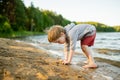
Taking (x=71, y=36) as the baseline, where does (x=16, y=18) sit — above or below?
below

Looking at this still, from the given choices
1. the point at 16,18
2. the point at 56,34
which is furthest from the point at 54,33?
the point at 16,18

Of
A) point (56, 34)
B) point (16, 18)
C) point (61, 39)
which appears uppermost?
point (56, 34)

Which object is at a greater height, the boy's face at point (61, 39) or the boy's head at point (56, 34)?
the boy's head at point (56, 34)

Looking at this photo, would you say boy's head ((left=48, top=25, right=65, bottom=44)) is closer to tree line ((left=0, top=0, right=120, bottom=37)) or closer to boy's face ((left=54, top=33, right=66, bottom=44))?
boy's face ((left=54, top=33, right=66, bottom=44))

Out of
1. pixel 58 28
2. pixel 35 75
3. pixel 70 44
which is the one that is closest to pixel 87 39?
pixel 70 44

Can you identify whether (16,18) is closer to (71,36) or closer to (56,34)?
(71,36)

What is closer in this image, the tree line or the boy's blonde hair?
the boy's blonde hair

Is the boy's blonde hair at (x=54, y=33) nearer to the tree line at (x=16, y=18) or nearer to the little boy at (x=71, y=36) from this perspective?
the little boy at (x=71, y=36)

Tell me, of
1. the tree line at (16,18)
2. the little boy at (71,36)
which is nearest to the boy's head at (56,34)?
the little boy at (71,36)

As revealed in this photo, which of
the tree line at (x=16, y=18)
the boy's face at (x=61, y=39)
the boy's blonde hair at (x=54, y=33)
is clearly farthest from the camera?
the tree line at (x=16, y=18)

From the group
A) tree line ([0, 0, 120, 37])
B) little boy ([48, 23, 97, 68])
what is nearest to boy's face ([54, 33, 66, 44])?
little boy ([48, 23, 97, 68])

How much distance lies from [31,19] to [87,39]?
72.8 metres

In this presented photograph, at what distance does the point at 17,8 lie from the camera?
58156 mm

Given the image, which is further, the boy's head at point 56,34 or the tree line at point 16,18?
the tree line at point 16,18
